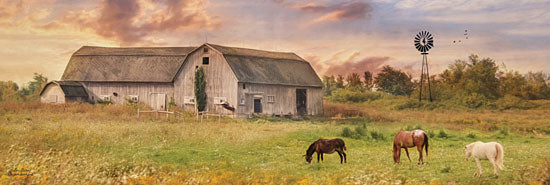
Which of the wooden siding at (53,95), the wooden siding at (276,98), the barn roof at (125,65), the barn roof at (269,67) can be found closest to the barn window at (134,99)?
the barn roof at (125,65)

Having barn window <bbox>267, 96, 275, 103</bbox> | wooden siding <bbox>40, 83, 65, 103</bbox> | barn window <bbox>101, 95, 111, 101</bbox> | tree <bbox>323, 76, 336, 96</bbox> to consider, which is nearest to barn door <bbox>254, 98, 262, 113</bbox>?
barn window <bbox>267, 96, 275, 103</bbox>

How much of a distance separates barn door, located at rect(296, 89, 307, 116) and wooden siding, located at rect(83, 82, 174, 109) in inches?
548

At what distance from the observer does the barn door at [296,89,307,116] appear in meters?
52.4

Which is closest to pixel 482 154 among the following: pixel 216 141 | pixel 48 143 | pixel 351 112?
pixel 216 141

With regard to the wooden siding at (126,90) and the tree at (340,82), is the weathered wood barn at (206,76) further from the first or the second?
the tree at (340,82)

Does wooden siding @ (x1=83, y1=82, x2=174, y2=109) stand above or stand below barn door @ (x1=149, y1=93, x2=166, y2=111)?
above

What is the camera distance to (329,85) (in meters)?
91.9

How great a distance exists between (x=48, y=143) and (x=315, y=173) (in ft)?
43.1

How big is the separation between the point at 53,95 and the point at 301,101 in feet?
89.1

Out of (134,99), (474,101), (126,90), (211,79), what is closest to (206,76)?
(211,79)

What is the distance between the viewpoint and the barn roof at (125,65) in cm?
5234

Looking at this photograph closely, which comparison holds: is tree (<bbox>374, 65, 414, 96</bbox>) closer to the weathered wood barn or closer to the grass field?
the weathered wood barn

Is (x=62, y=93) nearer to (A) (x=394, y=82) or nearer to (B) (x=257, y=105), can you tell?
(B) (x=257, y=105)

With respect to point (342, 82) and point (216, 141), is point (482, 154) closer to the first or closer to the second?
point (216, 141)
